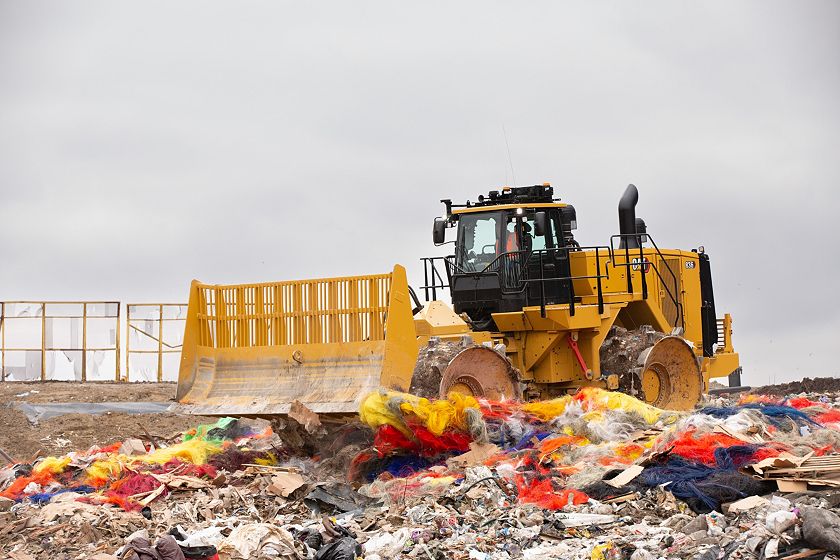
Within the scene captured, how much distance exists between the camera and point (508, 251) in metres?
13.8

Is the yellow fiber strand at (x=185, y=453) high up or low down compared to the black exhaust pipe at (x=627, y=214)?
down

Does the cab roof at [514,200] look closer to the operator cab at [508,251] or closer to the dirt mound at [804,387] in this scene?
the operator cab at [508,251]

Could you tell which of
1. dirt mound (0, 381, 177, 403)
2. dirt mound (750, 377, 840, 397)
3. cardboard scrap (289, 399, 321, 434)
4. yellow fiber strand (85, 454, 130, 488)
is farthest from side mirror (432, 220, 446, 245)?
dirt mound (750, 377, 840, 397)

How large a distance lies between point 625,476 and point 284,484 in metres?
2.99

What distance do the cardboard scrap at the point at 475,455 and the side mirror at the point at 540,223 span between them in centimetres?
441

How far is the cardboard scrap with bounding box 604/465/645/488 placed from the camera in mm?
8945

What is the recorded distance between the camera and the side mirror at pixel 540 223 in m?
13.8

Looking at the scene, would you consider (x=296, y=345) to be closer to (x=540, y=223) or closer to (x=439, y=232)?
(x=439, y=232)

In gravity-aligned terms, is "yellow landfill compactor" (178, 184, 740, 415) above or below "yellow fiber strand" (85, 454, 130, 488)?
above

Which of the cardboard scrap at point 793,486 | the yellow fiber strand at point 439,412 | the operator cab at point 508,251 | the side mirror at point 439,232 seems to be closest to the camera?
the cardboard scrap at point 793,486

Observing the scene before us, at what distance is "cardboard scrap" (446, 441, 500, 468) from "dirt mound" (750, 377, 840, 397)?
1368 centimetres

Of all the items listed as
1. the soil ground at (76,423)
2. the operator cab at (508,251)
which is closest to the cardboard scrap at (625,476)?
the operator cab at (508,251)

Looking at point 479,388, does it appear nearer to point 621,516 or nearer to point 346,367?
point 346,367

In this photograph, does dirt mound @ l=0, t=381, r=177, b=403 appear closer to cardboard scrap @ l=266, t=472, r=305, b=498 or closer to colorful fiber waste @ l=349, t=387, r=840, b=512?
cardboard scrap @ l=266, t=472, r=305, b=498
